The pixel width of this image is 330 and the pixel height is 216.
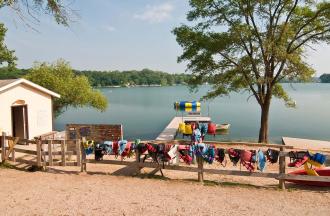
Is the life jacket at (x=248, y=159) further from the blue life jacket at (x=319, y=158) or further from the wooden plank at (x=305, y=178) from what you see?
the blue life jacket at (x=319, y=158)

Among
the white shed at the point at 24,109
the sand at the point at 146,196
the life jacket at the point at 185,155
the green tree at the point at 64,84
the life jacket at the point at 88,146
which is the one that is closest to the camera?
the sand at the point at 146,196

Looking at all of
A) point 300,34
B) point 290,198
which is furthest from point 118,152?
point 300,34

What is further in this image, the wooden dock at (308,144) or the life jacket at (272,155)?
the wooden dock at (308,144)

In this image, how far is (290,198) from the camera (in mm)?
9688

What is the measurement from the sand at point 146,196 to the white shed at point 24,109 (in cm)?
680

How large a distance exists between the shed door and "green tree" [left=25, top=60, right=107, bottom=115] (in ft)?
58.0

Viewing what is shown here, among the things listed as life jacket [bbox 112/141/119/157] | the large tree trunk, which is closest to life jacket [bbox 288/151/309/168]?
life jacket [bbox 112/141/119/157]

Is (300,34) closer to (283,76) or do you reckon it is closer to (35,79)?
(283,76)

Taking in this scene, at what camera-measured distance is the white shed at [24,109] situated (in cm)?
1842

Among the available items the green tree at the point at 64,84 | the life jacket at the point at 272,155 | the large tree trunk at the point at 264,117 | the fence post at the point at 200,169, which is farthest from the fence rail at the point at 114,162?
the green tree at the point at 64,84

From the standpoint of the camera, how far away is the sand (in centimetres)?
868

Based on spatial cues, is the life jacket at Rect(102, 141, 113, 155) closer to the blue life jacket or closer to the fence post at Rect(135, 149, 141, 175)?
the fence post at Rect(135, 149, 141, 175)

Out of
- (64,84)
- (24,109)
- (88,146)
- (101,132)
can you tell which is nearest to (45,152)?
(88,146)

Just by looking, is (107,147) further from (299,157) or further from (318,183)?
(318,183)
